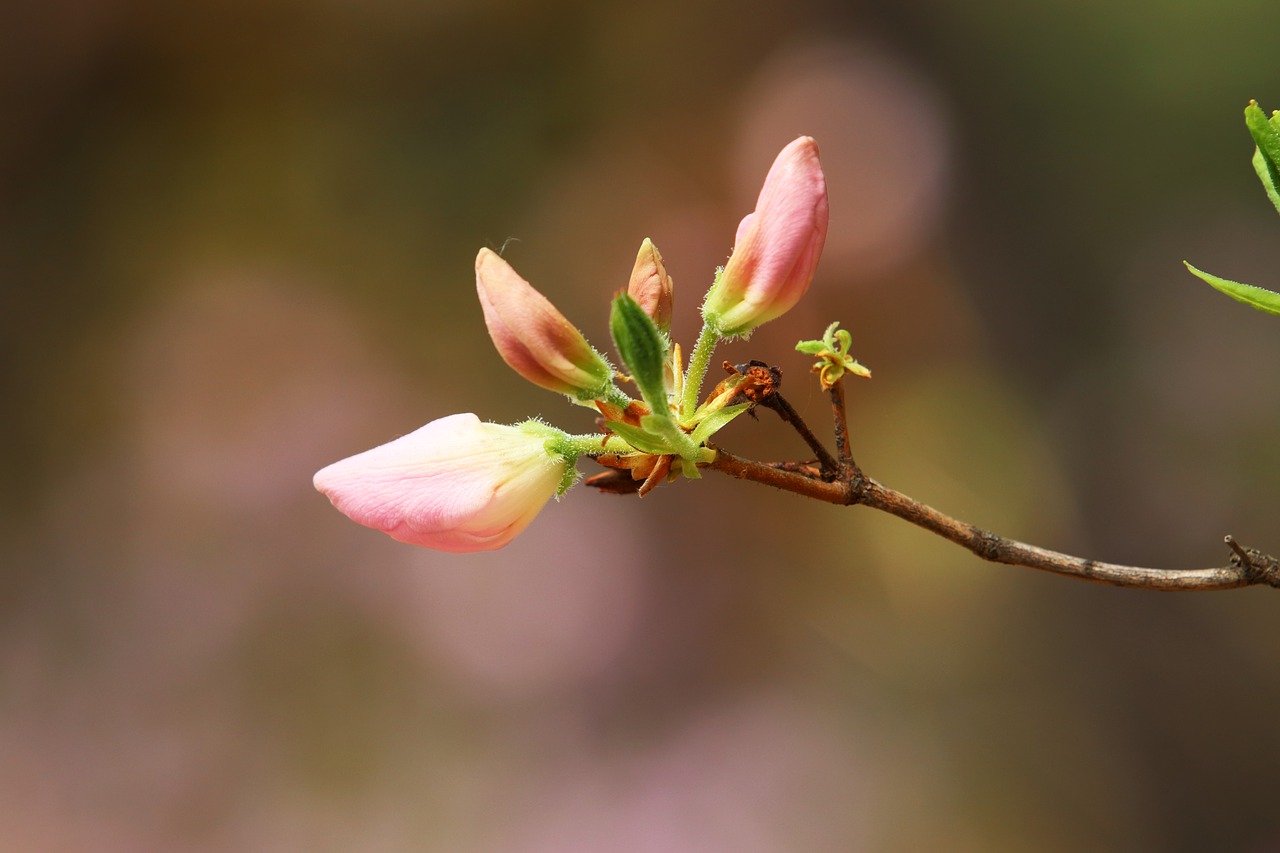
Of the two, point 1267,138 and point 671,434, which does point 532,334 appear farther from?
point 1267,138

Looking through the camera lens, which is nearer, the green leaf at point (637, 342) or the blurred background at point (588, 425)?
the green leaf at point (637, 342)

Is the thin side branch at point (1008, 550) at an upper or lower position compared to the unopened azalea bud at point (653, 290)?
lower

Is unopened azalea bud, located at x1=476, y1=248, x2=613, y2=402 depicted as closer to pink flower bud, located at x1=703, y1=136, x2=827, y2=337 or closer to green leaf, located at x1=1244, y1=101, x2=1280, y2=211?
pink flower bud, located at x1=703, y1=136, x2=827, y2=337

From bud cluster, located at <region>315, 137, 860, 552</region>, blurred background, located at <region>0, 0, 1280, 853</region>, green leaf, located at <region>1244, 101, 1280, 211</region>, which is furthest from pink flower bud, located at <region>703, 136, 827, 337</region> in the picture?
blurred background, located at <region>0, 0, 1280, 853</region>

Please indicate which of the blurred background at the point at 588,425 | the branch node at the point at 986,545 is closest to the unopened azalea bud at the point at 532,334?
the branch node at the point at 986,545

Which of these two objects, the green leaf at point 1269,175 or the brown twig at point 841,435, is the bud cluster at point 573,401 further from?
the green leaf at point 1269,175

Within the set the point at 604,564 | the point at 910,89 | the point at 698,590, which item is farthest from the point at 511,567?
the point at 910,89
